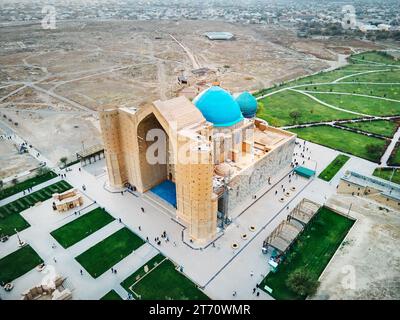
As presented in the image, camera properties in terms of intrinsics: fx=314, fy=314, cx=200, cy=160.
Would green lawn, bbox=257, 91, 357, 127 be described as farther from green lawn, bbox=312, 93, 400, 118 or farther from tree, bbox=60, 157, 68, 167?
tree, bbox=60, 157, 68, 167

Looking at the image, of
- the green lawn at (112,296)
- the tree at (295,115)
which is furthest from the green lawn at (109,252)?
the tree at (295,115)

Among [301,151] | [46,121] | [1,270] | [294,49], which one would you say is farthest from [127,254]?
[294,49]

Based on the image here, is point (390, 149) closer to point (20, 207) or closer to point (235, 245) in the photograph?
point (235, 245)

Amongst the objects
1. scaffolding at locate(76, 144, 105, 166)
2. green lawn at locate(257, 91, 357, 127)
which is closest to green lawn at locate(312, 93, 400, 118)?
green lawn at locate(257, 91, 357, 127)

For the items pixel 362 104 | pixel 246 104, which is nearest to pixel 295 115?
pixel 362 104

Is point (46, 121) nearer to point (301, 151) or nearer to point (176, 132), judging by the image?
point (176, 132)

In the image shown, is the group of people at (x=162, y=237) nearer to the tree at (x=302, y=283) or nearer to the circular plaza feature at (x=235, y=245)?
the circular plaza feature at (x=235, y=245)
